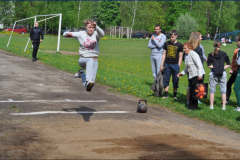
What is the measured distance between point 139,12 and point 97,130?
79.0m

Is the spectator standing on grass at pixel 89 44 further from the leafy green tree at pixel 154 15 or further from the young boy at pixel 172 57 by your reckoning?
the leafy green tree at pixel 154 15

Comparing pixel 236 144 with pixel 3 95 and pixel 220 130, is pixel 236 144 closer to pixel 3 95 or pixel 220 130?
pixel 220 130

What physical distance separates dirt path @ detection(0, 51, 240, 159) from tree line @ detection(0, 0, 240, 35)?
58.3m

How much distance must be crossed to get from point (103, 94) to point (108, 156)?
221 inches

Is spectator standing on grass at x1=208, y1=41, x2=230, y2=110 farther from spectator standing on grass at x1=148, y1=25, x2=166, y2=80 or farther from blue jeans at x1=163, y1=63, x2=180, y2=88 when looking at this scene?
spectator standing on grass at x1=148, y1=25, x2=166, y2=80

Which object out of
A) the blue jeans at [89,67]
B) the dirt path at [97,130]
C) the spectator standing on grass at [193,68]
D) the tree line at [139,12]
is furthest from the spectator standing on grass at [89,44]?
the tree line at [139,12]

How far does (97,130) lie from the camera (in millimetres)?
6121

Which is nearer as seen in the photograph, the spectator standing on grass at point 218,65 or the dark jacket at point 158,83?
the spectator standing on grass at point 218,65

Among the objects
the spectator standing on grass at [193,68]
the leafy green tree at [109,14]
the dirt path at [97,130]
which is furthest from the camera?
the leafy green tree at [109,14]

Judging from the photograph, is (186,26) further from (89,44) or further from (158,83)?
(89,44)

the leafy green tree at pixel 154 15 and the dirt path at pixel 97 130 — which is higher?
the leafy green tree at pixel 154 15

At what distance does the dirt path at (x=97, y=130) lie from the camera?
487cm

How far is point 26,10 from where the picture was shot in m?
70.1

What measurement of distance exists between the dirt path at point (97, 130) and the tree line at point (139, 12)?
58.3 m
